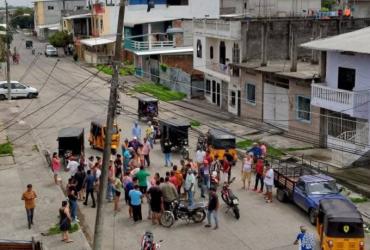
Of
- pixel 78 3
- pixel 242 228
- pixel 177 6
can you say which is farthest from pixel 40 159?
pixel 78 3

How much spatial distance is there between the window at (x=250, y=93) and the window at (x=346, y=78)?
9.06 m

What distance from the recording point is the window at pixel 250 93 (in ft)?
127

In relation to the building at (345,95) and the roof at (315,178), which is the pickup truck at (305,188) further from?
the building at (345,95)

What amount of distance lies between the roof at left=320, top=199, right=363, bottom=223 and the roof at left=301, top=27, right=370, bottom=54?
32.6 feet

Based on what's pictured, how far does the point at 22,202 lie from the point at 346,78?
53.2 ft

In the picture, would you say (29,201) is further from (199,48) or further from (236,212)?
(199,48)

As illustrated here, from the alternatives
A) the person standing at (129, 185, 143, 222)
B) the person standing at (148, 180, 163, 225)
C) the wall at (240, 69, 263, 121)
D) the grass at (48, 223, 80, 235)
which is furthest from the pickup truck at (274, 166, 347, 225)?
the wall at (240, 69, 263, 121)

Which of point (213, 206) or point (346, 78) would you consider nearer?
point (213, 206)

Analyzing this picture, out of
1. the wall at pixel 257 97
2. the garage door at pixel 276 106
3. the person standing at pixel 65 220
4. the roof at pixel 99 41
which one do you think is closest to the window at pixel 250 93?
the wall at pixel 257 97

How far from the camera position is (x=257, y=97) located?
3828 centimetres

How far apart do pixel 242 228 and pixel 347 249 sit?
13.1 ft

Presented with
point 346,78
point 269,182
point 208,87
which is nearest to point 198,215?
point 269,182

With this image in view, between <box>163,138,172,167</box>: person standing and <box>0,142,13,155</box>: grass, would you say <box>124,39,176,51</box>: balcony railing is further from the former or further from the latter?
<box>163,138,172,167</box>: person standing

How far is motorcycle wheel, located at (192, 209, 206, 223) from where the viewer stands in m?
20.2
